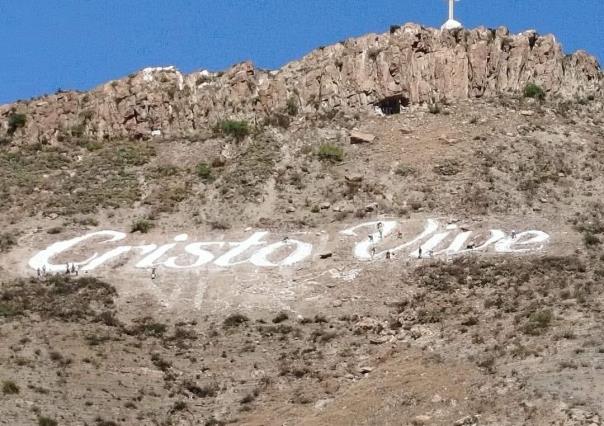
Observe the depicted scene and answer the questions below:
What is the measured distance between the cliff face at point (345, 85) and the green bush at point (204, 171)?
3.70 metres

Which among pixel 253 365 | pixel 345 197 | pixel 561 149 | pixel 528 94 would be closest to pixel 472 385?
pixel 253 365

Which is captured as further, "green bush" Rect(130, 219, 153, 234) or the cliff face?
the cliff face

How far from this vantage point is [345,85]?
5553 cm

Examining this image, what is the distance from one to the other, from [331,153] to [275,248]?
26.5 ft

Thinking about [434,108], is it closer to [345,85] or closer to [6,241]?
[345,85]

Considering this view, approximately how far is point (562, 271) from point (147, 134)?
2197cm

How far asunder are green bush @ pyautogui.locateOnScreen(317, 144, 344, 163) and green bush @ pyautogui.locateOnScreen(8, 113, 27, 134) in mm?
13076

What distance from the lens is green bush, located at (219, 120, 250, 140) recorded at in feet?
177

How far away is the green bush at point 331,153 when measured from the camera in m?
50.9

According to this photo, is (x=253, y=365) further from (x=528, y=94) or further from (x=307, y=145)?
(x=528, y=94)

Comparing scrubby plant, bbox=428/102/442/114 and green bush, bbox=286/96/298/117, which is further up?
green bush, bbox=286/96/298/117

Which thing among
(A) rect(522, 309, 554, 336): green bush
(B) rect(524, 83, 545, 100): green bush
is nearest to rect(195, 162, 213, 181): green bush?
(B) rect(524, 83, 545, 100): green bush

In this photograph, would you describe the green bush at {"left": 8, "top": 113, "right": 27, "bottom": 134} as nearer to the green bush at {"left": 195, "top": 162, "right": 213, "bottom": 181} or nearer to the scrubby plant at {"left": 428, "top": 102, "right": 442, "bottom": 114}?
the green bush at {"left": 195, "top": 162, "right": 213, "bottom": 181}

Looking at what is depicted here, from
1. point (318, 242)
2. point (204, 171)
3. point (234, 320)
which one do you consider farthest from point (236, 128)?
point (234, 320)
